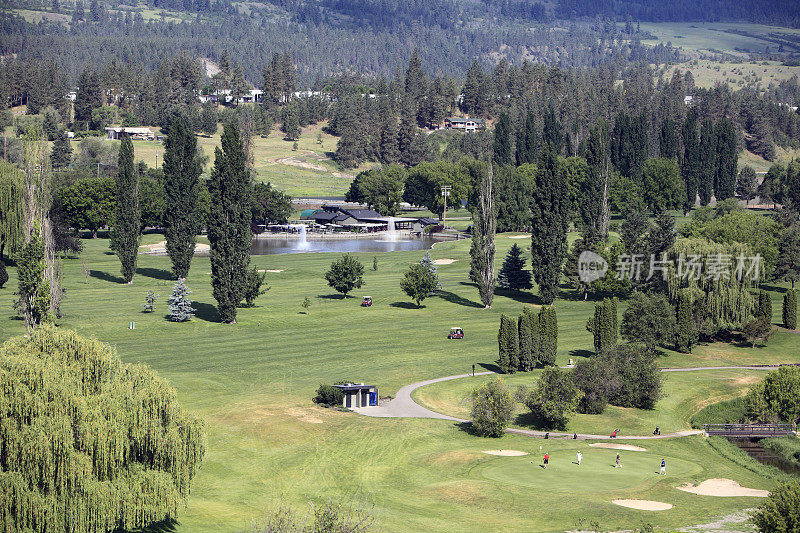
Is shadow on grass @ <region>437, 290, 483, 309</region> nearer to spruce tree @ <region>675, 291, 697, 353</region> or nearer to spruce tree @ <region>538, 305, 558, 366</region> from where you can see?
spruce tree @ <region>538, 305, 558, 366</region>

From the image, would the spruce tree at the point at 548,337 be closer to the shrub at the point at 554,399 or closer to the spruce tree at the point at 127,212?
the shrub at the point at 554,399

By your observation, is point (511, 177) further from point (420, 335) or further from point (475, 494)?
point (475, 494)

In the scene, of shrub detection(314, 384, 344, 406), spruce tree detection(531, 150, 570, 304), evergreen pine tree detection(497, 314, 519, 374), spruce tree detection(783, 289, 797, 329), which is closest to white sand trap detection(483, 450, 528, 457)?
shrub detection(314, 384, 344, 406)

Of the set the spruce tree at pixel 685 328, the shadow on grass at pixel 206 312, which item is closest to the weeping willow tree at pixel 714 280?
the spruce tree at pixel 685 328

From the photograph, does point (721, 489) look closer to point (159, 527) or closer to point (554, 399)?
point (554, 399)

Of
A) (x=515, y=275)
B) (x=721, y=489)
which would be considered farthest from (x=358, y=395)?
(x=515, y=275)
